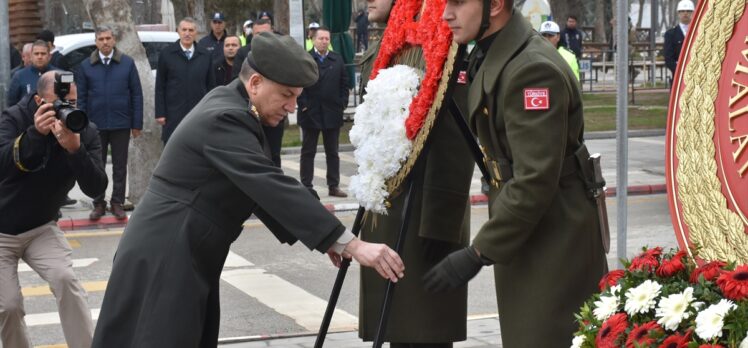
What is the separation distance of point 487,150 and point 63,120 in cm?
255

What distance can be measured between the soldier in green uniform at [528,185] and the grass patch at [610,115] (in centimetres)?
1607

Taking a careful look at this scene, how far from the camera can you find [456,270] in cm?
446

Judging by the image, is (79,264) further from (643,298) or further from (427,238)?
(643,298)

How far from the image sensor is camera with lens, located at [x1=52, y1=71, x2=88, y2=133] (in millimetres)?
6242

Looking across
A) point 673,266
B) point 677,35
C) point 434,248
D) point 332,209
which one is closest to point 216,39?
point 332,209

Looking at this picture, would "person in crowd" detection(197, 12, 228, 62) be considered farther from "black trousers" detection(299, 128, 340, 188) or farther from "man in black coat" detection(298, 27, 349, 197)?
"black trousers" detection(299, 128, 340, 188)

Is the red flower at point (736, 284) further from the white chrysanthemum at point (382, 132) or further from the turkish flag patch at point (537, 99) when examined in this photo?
the white chrysanthemum at point (382, 132)

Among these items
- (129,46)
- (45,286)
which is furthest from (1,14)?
Answer: (45,286)

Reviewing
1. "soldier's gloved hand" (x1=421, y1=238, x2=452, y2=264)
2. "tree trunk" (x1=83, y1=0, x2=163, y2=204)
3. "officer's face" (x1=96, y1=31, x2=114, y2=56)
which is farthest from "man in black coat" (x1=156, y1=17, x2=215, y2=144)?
"soldier's gloved hand" (x1=421, y1=238, x2=452, y2=264)

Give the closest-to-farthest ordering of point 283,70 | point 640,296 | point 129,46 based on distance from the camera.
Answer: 1. point 640,296
2. point 283,70
3. point 129,46

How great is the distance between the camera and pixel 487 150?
4.63 metres

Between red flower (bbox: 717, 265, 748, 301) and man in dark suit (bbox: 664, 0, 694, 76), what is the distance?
16.7 m

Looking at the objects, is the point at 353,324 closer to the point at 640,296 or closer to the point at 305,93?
→ the point at 640,296

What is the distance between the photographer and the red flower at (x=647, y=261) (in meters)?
3.97
